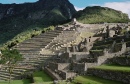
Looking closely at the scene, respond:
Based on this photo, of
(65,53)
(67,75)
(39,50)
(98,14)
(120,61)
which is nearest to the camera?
(120,61)

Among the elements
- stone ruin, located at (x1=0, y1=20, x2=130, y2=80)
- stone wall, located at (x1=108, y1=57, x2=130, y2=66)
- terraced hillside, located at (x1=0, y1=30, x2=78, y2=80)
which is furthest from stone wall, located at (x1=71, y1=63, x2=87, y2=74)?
terraced hillside, located at (x1=0, y1=30, x2=78, y2=80)

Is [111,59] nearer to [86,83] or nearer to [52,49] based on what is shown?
[86,83]

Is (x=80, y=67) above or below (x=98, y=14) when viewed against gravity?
below

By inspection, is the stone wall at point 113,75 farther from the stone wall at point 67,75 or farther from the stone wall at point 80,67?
the stone wall at point 67,75

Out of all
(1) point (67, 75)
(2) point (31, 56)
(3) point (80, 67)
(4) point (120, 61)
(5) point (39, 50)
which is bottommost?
(1) point (67, 75)

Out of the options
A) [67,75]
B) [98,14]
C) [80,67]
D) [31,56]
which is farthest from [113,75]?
[98,14]

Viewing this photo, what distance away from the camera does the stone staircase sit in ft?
156

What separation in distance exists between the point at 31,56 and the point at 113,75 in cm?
3019

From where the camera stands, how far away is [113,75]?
1003 inches

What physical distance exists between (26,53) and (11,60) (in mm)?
17096

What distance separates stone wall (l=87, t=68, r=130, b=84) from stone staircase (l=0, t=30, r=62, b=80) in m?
18.6

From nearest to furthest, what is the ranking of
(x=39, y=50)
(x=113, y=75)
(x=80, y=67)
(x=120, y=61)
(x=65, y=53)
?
(x=113, y=75) → (x=120, y=61) → (x=80, y=67) → (x=65, y=53) → (x=39, y=50)

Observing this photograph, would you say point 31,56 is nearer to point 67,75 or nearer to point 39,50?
point 39,50

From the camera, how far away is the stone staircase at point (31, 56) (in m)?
47.7
